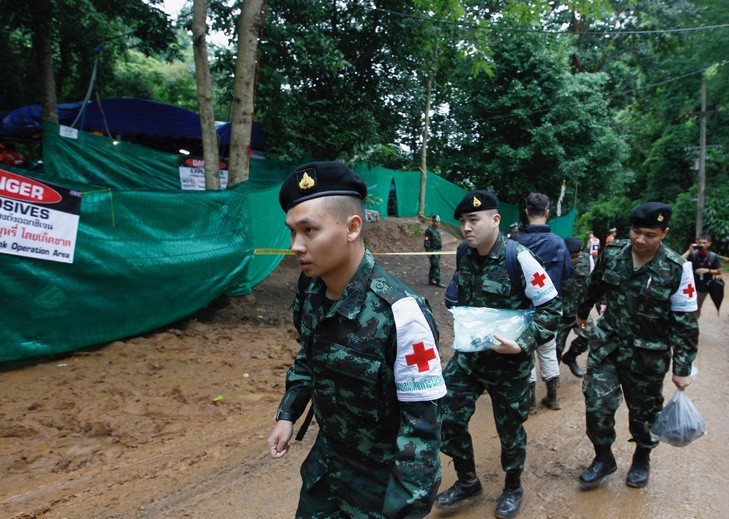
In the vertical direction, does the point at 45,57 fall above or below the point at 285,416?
above

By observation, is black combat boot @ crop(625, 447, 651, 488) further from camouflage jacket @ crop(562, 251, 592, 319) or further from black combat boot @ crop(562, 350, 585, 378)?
camouflage jacket @ crop(562, 251, 592, 319)

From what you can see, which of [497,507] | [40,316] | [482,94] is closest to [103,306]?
[40,316]

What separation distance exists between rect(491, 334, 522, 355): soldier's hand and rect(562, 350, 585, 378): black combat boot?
133 inches

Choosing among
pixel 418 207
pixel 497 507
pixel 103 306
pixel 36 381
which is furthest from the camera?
pixel 418 207

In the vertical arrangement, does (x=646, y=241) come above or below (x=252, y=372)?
above

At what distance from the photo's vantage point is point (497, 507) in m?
3.19

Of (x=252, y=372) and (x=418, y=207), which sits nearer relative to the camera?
(x=252, y=372)

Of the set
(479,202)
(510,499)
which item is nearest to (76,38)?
(479,202)

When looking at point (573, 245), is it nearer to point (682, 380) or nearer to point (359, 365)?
point (682, 380)

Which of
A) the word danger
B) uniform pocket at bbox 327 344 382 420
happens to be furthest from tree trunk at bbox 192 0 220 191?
uniform pocket at bbox 327 344 382 420

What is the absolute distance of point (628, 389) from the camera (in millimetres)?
3449

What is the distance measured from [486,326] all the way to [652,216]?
1.30 metres

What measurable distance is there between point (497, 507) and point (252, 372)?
303 centimetres

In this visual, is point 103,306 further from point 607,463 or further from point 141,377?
point 607,463
